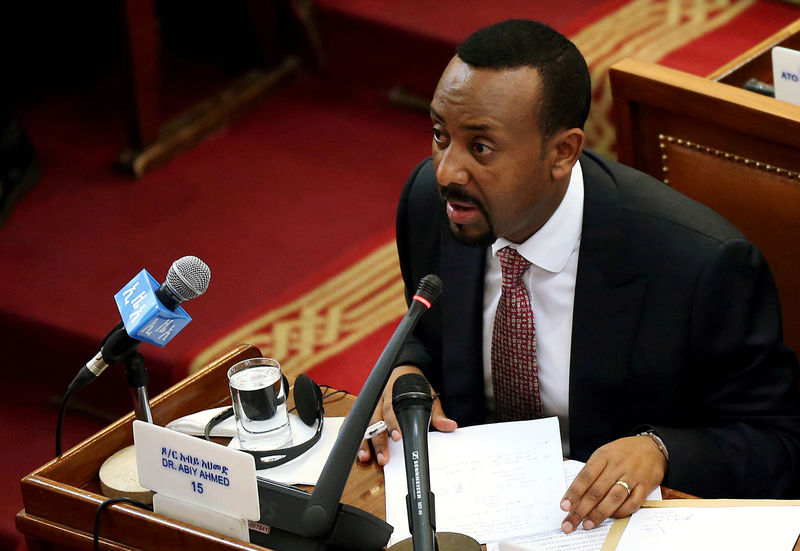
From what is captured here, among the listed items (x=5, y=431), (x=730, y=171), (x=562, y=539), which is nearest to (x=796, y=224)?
(x=730, y=171)

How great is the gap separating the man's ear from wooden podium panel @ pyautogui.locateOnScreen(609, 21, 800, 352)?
0.45 m

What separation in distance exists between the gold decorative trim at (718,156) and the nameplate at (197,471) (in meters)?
1.01

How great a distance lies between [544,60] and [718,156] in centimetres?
59

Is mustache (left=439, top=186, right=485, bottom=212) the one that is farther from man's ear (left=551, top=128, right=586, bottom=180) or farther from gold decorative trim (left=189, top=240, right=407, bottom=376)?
gold decorative trim (left=189, top=240, right=407, bottom=376)

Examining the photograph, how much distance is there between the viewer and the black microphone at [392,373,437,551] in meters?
Result: 1.15

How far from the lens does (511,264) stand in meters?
1.63

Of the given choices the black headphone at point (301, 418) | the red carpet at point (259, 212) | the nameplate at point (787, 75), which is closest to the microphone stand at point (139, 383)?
the black headphone at point (301, 418)

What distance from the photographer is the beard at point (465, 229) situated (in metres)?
1.50

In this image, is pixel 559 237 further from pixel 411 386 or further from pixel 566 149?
pixel 411 386

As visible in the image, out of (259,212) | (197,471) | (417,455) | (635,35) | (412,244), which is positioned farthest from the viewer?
(635,35)

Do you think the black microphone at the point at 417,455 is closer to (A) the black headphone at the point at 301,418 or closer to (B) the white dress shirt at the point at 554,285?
(A) the black headphone at the point at 301,418

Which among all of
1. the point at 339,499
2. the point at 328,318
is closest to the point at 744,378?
the point at 339,499

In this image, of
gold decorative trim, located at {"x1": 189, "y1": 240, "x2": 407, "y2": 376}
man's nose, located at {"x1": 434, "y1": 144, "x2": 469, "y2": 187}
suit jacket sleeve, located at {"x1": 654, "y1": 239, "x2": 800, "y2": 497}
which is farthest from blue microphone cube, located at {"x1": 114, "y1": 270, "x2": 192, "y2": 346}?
gold decorative trim, located at {"x1": 189, "y1": 240, "x2": 407, "y2": 376}

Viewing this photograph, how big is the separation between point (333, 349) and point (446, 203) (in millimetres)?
1012
